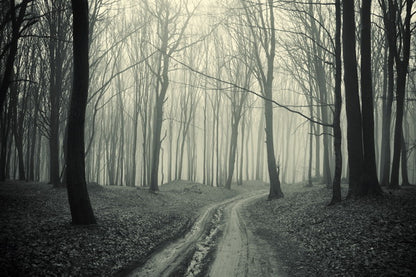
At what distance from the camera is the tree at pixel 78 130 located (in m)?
7.54

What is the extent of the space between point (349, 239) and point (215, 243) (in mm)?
3792

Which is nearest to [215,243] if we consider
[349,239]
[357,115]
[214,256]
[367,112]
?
[214,256]

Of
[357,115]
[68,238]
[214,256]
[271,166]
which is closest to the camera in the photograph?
[68,238]

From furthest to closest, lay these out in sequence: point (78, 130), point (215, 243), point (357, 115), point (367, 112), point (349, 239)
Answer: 1. point (357, 115)
2. point (367, 112)
3. point (215, 243)
4. point (78, 130)
5. point (349, 239)

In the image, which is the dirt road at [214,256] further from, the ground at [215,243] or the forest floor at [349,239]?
the forest floor at [349,239]

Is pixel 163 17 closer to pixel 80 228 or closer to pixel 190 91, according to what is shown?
pixel 190 91

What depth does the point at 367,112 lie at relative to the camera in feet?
31.9

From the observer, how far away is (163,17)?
19.1 m

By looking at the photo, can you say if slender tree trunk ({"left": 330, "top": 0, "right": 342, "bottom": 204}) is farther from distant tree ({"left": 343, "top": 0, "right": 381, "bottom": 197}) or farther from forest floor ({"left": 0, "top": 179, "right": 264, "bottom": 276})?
forest floor ({"left": 0, "top": 179, "right": 264, "bottom": 276})

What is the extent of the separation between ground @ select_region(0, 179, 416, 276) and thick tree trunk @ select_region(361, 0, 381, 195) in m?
0.85

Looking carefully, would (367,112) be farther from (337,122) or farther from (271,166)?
(271,166)

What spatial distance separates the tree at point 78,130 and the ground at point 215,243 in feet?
1.91

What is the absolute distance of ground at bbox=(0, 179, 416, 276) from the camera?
5230mm

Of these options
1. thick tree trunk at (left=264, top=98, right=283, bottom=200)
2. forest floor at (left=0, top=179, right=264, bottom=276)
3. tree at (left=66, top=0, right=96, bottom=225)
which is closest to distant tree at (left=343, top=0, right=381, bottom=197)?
thick tree trunk at (left=264, top=98, right=283, bottom=200)
